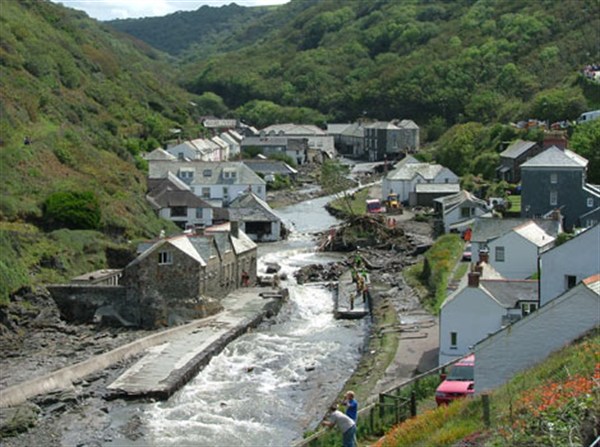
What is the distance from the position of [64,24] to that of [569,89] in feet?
199

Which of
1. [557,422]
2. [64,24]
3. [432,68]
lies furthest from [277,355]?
[432,68]

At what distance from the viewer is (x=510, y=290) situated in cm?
3428

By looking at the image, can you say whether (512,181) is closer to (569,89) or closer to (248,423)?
(569,89)

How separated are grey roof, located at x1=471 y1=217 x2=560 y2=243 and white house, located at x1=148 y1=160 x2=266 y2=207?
3654 cm

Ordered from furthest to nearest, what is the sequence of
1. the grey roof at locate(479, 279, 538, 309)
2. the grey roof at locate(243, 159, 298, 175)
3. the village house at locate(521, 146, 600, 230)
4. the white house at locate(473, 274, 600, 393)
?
the grey roof at locate(243, 159, 298, 175)
the village house at locate(521, 146, 600, 230)
the grey roof at locate(479, 279, 538, 309)
the white house at locate(473, 274, 600, 393)

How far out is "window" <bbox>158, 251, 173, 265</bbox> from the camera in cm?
4531

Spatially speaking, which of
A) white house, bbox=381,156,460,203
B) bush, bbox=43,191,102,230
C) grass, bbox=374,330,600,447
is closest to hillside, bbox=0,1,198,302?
bush, bbox=43,191,102,230

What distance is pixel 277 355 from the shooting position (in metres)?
40.0

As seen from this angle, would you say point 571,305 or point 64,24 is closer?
point 571,305

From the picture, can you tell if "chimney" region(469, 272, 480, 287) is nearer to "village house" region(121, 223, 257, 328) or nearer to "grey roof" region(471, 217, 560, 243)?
"grey roof" region(471, 217, 560, 243)

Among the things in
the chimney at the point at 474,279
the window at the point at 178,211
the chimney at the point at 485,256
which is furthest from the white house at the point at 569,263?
the window at the point at 178,211

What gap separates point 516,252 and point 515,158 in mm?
38128

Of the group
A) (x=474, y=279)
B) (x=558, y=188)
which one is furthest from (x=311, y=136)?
(x=474, y=279)

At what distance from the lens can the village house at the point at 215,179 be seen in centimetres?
8331
